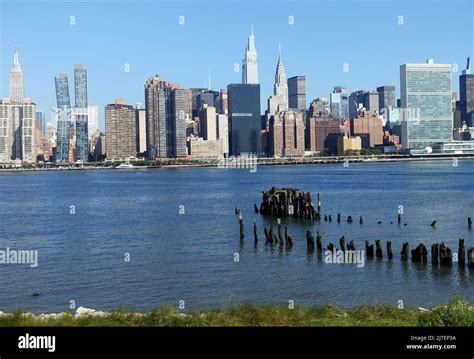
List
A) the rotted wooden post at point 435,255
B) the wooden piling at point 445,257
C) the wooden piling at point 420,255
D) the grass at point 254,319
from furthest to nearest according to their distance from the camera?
the wooden piling at point 420,255, the rotted wooden post at point 435,255, the wooden piling at point 445,257, the grass at point 254,319

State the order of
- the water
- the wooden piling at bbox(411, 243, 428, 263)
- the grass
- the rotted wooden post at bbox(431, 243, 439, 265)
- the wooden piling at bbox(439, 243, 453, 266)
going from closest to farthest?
the grass
the water
the wooden piling at bbox(439, 243, 453, 266)
the rotted wooden post at bbox(431, 243, 439, 265)
the wooden piling at bbox(411, 243, 428, 263)

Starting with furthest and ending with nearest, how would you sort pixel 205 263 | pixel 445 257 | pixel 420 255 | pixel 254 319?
pixel 205 263, pixel 420 255, pixel 445 257, pixel 254 319

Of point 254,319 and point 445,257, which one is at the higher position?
point 254,319

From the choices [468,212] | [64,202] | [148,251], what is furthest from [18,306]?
[64,202]

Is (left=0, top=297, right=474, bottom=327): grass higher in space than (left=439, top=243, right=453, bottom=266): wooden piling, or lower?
higher

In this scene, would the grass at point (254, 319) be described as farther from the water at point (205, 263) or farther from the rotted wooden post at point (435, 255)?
the rotted wooden post at point (435, 255)

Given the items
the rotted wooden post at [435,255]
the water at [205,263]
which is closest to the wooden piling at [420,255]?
the rotted wooden post at [435,255]

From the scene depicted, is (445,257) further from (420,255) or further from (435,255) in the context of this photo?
(420,255)

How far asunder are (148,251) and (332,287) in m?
14.0

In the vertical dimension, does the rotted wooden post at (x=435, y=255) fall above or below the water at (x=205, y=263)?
above

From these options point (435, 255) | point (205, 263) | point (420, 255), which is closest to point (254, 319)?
point (205, 263)

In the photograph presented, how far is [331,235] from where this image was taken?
3956cm

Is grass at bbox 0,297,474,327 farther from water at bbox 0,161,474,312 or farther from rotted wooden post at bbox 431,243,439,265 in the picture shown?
rotted wooden post at bbox 431,243,439,265

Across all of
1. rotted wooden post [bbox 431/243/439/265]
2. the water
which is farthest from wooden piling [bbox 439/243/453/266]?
the water
